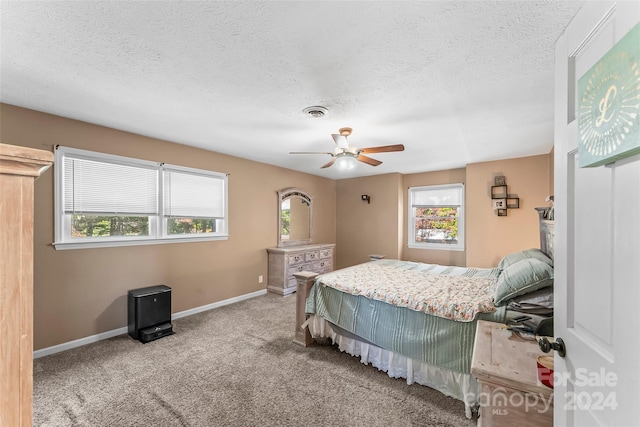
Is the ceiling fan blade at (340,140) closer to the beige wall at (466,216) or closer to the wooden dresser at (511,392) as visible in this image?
the wooden dresser at (511,392)

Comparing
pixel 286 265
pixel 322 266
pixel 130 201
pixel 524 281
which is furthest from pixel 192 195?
pixel 524 281

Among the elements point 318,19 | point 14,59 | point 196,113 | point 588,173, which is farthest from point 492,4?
point 14,59

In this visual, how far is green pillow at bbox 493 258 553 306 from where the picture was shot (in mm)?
2037

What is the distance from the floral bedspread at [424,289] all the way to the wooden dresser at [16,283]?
231 centimetres

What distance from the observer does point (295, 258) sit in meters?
5.11

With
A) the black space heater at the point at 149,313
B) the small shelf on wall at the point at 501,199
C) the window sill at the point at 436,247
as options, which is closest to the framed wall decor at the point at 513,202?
the small shelf on wall at the point at 501,199

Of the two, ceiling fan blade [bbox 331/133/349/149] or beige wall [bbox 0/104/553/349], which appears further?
ceiling fan blade [bbox 331/133/349/149]

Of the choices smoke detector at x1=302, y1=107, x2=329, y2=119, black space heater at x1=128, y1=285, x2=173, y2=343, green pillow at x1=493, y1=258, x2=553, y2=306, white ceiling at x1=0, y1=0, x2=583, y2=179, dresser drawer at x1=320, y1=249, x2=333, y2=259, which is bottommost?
black space heater at x1=128, y1=285, x2=173, y2=343

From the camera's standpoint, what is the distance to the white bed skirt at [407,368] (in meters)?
2.03

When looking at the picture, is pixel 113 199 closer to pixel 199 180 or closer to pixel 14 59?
pixel 199 180

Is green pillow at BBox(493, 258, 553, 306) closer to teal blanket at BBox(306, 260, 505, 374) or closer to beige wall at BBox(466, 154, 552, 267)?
teal blanket at BBox(306, 260, 505, 374)

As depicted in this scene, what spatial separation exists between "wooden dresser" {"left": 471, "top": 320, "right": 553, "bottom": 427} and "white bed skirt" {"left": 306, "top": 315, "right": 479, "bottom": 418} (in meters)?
0.78

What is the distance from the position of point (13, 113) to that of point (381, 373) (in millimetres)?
4250

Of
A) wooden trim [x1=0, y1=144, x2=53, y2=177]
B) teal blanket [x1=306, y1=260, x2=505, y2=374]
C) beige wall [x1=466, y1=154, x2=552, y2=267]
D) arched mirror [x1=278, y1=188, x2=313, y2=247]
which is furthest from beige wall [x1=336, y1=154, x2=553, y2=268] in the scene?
wooden trim [x1=0, y1=144, x2=53, y2=177]
